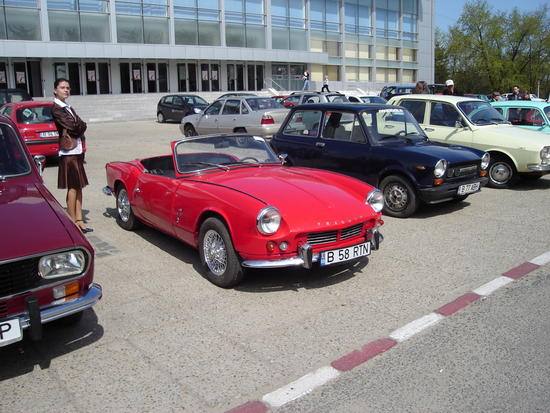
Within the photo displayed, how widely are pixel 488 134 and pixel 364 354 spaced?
314 inches

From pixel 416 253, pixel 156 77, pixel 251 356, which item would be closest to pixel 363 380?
pixel 251 356

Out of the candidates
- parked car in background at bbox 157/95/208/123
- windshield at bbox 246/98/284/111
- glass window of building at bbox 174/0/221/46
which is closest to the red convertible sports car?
windshield at bbox 246/98/284/111

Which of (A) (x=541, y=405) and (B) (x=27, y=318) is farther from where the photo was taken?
(B) (x=27, y=318)

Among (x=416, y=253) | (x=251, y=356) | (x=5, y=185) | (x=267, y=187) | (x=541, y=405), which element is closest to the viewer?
(x=541, y=405)

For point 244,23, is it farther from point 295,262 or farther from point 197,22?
point 295,262

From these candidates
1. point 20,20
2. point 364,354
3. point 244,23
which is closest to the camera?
point 364,354

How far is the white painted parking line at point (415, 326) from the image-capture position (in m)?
4.33

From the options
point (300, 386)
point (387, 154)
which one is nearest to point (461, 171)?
point (387, 154)

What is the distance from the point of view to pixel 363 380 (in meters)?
3.66

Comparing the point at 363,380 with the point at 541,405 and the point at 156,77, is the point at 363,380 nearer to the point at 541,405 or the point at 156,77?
the point at 541,405

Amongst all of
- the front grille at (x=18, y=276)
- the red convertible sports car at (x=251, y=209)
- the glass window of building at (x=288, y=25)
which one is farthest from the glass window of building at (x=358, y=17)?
the front grille at (x=18, y=276)

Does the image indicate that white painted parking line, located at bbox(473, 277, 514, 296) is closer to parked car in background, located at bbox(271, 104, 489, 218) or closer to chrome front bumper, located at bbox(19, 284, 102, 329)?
parked car in background, located at bbox(271, 104, 489, 218)

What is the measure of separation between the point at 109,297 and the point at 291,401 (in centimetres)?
251

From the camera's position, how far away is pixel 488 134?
10680 millimetres
